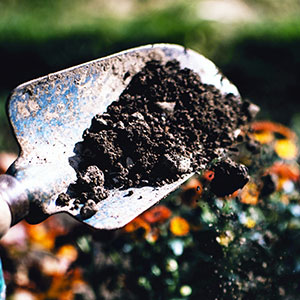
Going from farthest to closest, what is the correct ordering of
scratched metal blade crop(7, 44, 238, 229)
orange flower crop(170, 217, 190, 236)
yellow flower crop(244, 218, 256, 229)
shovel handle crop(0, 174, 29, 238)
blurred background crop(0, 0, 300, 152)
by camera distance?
blurred background crop(0, 0, 300, 152), orange flower crop(170, 217, 190, 236), yellow flower crop(244, 218, 256, 229), scratched metal blade crop(7, 44, 238, 229), shovel handle crop(0, 174, 29, 238)

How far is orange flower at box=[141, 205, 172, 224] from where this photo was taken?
1.68m

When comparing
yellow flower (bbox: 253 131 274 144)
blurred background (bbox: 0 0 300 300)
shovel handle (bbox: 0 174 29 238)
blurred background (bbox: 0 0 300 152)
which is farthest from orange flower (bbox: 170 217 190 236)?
blurred background (bbox: 0 0 300 152)

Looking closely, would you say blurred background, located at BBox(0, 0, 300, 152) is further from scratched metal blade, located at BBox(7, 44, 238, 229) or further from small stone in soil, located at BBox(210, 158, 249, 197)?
small stone in soil, located at BBox(210, 158, 249, 197)

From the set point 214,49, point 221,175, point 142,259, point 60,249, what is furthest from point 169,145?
point 214,49

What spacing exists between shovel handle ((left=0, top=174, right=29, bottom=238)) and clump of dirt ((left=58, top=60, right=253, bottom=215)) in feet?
0.69

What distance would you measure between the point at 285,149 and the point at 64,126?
1064 mm

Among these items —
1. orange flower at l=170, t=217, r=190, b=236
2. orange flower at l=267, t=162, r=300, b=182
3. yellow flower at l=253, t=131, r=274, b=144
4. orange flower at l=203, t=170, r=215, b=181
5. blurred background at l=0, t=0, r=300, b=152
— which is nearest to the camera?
orange flower at l=203, t=170, r=215, b=181

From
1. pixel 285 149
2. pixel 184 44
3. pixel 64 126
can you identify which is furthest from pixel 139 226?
pixel 184 44

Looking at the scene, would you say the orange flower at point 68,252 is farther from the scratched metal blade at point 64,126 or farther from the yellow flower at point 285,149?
the yellow flower at point 285,149

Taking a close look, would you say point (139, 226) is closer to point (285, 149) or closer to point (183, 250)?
point (183, 250)

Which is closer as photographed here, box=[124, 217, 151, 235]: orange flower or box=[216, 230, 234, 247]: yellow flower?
box=[216, 230, 234, 247]: yellow flower

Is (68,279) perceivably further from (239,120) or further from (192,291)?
(239,120)

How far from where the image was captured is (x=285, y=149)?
1977mm

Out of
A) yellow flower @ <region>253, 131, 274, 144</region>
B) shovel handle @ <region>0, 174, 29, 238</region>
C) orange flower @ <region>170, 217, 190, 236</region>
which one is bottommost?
orange flower @ <region>170, 217, 190, 236</region>
